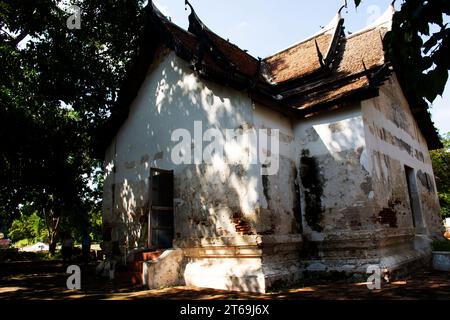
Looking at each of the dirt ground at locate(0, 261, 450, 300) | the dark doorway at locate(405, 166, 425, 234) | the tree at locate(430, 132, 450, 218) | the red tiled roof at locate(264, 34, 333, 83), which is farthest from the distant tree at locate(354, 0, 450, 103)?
the tree at locate(430, 132, 450, 218)

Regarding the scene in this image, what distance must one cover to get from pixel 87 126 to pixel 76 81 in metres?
1.62

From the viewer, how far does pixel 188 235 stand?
760cm

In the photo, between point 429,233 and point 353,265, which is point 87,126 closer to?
point 353,265

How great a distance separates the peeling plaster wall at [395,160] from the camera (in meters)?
7.21

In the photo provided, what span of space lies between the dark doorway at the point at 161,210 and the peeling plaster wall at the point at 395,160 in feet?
15.6

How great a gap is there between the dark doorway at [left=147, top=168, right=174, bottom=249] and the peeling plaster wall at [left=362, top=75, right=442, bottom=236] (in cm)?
476

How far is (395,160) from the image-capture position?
8555 mm

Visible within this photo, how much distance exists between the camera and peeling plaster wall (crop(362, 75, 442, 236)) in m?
7.21

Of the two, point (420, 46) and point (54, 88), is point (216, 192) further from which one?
point (54, 88)

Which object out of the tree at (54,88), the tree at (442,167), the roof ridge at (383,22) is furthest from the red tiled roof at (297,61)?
the tree at (442,167)

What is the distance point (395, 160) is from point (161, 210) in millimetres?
6037
